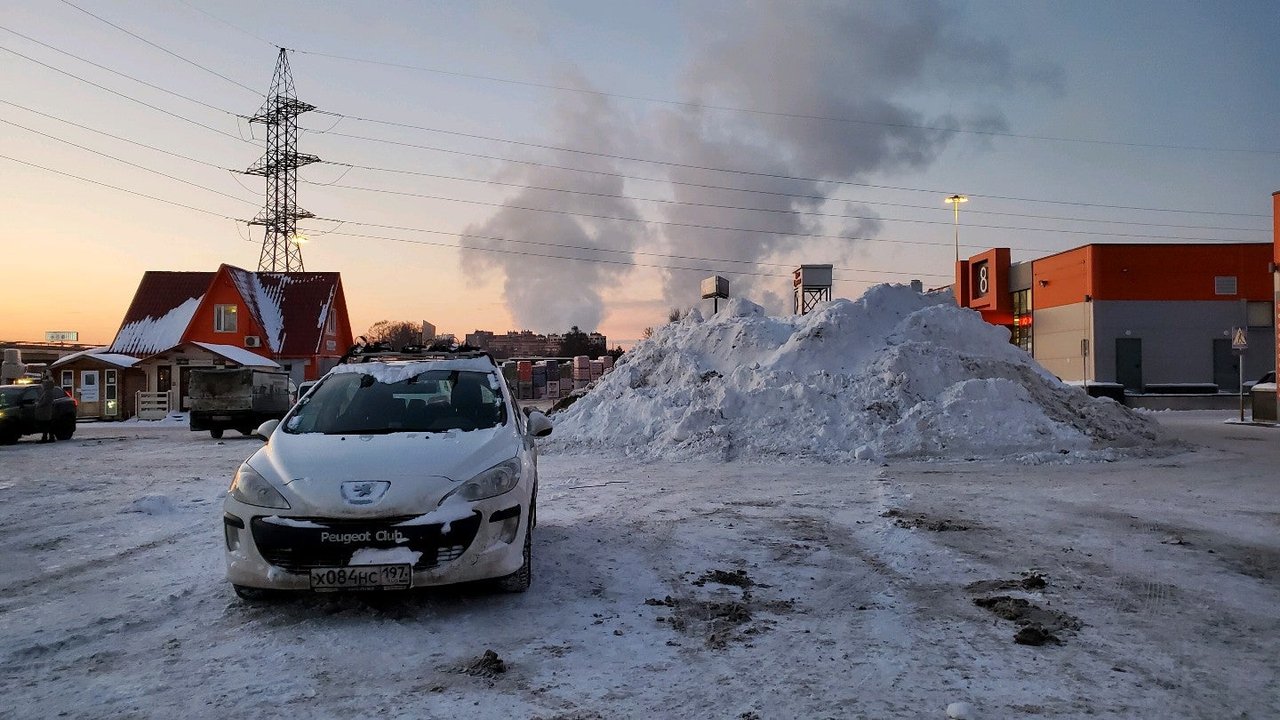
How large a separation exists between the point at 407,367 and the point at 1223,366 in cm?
4033

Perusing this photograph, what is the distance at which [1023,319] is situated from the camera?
4150 centimetres

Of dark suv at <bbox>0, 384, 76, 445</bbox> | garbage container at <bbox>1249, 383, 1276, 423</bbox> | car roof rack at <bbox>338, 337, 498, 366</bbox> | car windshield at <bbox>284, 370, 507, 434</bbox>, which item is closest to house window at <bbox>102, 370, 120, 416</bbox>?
dark suv at <bbox>0, 384, 76, 445</bbox>

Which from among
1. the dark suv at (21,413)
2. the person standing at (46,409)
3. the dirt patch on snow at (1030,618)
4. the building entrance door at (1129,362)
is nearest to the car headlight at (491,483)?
the dirt patch on snow at (1030,618)

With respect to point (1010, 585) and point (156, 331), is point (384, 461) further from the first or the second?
point (156, 331)

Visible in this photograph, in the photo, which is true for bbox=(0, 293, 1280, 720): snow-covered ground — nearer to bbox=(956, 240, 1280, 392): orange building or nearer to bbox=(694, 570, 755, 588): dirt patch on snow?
bbox=(694, 570, 755, 588): dirt patch on snow

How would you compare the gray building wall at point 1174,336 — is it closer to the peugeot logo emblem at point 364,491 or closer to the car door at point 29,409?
the peugeot logo emblem at point 364,491

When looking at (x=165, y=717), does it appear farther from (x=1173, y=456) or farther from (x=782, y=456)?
(x=1173, y=456)

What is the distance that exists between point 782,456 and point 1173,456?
7.67 meters

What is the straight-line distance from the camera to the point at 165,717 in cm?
336

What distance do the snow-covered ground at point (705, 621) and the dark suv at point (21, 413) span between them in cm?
1329

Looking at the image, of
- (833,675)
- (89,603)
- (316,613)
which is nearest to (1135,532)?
(833,675)

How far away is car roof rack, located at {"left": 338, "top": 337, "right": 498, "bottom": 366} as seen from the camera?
23.2 feet

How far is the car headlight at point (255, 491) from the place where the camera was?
15.4ft

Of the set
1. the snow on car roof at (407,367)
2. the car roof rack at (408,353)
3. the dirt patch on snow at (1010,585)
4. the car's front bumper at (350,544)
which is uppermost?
the car roof rack at (408,353)
